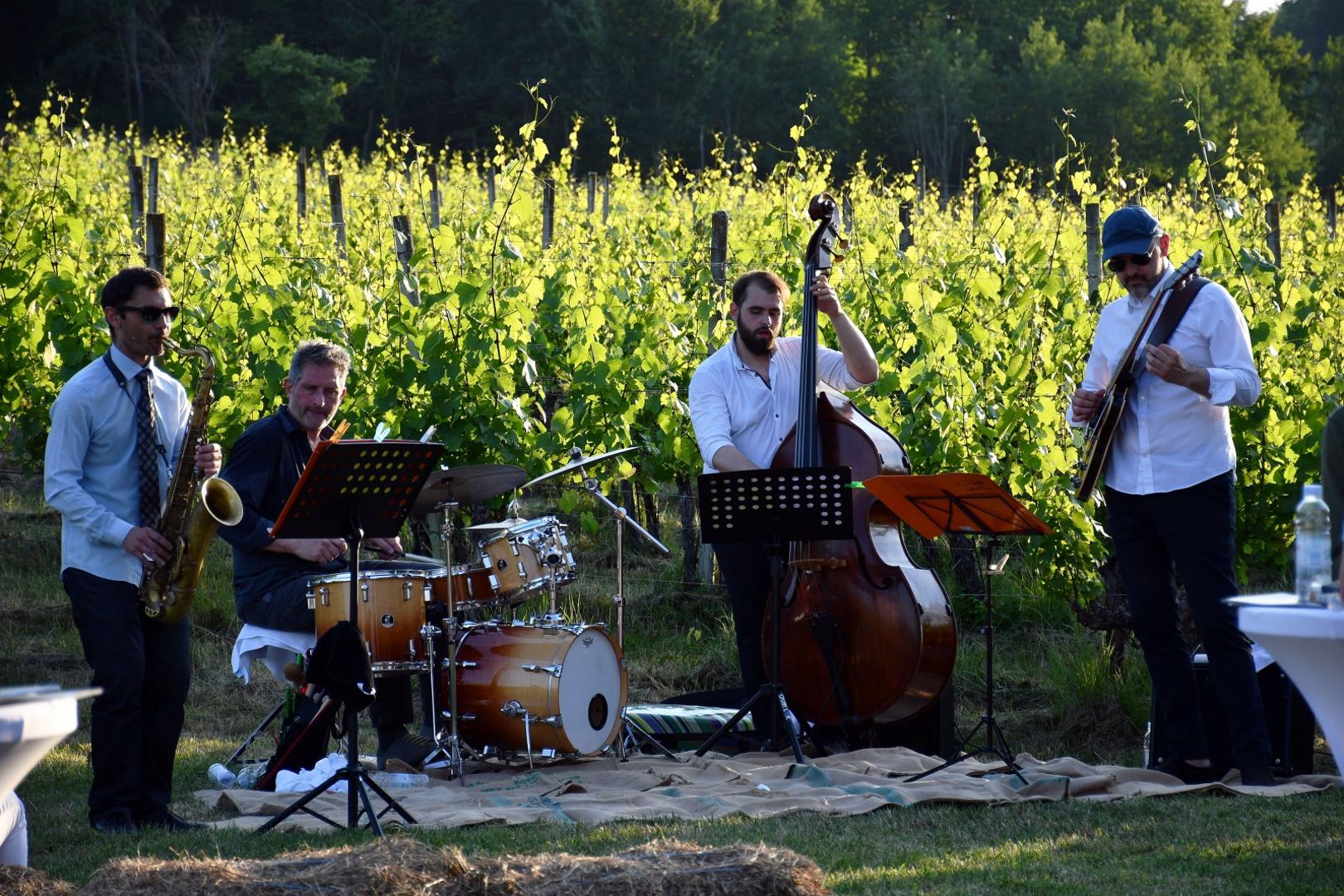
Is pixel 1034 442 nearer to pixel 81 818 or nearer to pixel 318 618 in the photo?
pixel 318 618

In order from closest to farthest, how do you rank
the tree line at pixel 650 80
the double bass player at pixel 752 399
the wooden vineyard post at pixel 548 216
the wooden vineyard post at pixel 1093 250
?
the double bass player at pixel 752 399, the wooden vineyard post at pixel 1093 250, the wooden vineyard post at pixel 548 216, the tree line at pixel 650 80

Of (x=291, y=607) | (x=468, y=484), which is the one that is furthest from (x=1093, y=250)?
(x=291, y=607)

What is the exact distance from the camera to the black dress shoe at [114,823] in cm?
508

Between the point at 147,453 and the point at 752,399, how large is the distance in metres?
2.30

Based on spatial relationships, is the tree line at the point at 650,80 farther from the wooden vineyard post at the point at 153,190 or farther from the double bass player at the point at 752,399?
the double bass player at the point at 752,399

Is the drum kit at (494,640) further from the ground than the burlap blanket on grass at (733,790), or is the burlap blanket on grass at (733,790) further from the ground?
the drum kit at (494,640)

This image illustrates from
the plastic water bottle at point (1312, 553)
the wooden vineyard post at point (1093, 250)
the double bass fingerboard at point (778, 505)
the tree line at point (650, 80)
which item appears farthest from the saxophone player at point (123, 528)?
the tree line at point (650, 80)

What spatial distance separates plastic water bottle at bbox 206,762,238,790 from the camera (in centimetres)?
597

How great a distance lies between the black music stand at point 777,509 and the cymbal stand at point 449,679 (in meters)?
0.90

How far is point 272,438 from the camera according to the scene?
5930mm

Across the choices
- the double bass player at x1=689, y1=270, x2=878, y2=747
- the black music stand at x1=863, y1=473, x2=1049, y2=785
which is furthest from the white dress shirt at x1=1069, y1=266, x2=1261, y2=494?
the double bass player at x1=689, y1=270, x2=878, y2=747

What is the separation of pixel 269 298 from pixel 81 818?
3.34 m

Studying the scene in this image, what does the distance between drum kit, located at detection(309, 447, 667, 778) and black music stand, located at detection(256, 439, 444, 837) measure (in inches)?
27.0

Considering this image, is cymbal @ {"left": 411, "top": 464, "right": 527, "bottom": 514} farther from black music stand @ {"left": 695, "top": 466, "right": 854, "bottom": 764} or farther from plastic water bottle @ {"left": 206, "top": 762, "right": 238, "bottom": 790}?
plastic water bottle @ {"left": 206, "top": 762, "right": 238, "bottom": 790}
